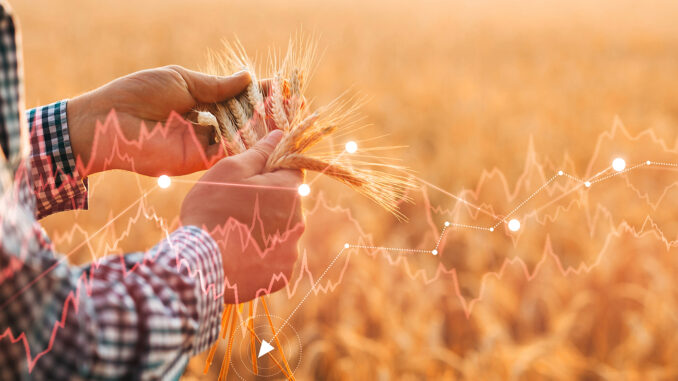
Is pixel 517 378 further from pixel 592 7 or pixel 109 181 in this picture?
pixel 592 7

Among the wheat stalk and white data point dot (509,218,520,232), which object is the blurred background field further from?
the wheat stalk

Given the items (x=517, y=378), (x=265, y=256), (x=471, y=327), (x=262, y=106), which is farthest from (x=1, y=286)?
(x=471, y=327)

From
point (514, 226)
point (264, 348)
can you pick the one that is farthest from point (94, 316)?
point (514, 226)

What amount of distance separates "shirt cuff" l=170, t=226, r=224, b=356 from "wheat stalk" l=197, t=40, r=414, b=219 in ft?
0.62

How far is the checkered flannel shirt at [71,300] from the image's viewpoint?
42cm

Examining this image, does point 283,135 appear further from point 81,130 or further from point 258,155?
point 81,130

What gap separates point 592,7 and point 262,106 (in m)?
8.13

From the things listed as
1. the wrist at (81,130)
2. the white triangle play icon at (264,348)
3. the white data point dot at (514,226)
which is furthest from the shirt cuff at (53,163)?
the white data point dot at (514,226)

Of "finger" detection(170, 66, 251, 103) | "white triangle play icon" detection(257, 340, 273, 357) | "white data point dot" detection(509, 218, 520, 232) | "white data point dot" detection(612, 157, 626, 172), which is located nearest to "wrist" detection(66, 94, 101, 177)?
"finger" detection(170, 66, 251, 103)

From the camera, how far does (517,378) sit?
1.07 m

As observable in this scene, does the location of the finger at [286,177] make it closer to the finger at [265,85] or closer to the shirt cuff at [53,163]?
the finger at [265,85]

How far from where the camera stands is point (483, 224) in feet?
5.40

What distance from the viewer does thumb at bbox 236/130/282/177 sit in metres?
0.69

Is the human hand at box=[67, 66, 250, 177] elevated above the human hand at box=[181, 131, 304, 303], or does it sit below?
above
